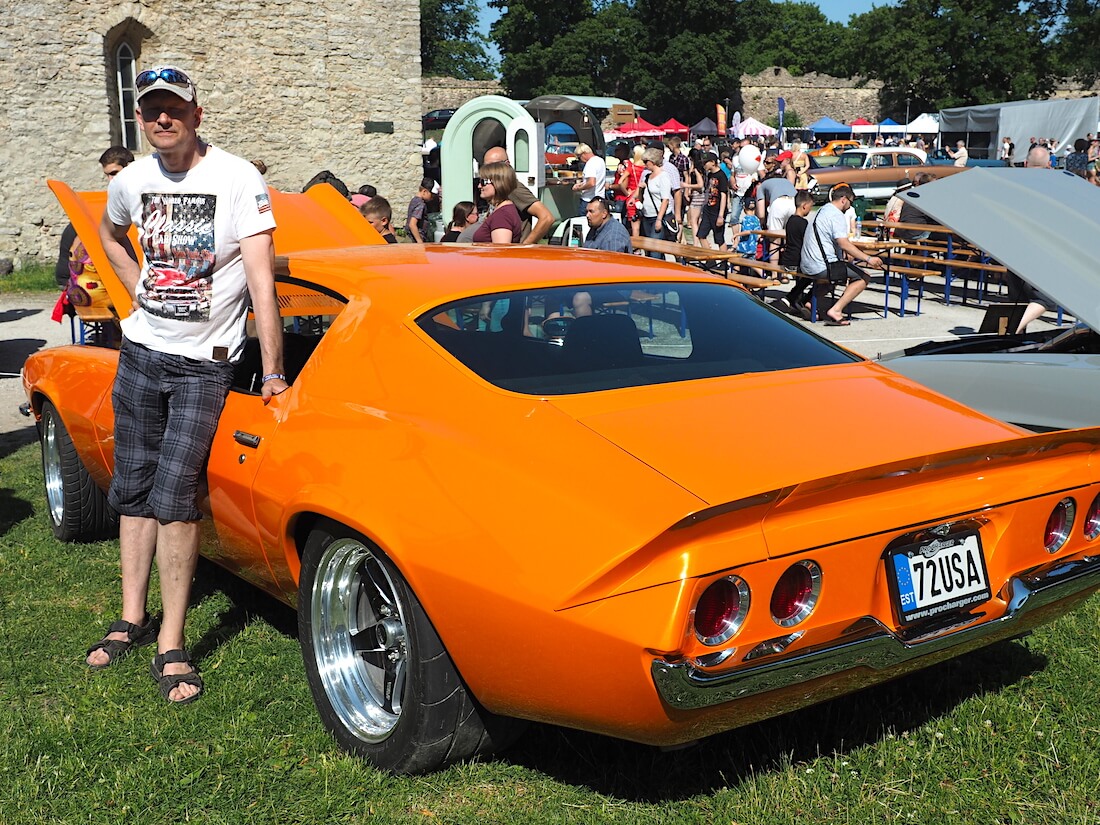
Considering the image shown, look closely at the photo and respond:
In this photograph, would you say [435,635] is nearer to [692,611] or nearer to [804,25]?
[692,611]

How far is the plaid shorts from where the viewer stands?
3584 millimetres

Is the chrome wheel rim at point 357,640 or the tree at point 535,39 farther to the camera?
the tree at point 535,39

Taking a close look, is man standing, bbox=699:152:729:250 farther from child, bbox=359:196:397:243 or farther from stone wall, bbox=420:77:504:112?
stone wall, bbox=420:77:504:112

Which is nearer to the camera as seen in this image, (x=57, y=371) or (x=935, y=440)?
(x=935, y=440)

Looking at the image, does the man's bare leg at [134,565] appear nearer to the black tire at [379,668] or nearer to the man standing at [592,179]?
the black tire at [379,668]

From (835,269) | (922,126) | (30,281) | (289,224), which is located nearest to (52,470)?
(289,224)

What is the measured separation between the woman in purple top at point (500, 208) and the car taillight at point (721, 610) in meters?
6.33

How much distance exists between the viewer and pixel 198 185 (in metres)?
3.53

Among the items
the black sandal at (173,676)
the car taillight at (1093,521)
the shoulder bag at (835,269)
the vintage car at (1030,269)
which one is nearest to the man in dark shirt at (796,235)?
the shoulder bag at (835,269)

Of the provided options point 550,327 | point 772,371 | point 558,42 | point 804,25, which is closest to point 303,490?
point 550,327

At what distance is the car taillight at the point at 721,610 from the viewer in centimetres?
238

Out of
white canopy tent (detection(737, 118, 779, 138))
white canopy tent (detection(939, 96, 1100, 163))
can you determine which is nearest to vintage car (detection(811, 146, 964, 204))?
white canopy tent (detection(939, 96, 1100, 163))

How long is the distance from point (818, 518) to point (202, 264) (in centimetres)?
211

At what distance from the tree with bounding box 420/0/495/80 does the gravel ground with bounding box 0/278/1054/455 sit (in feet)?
239
